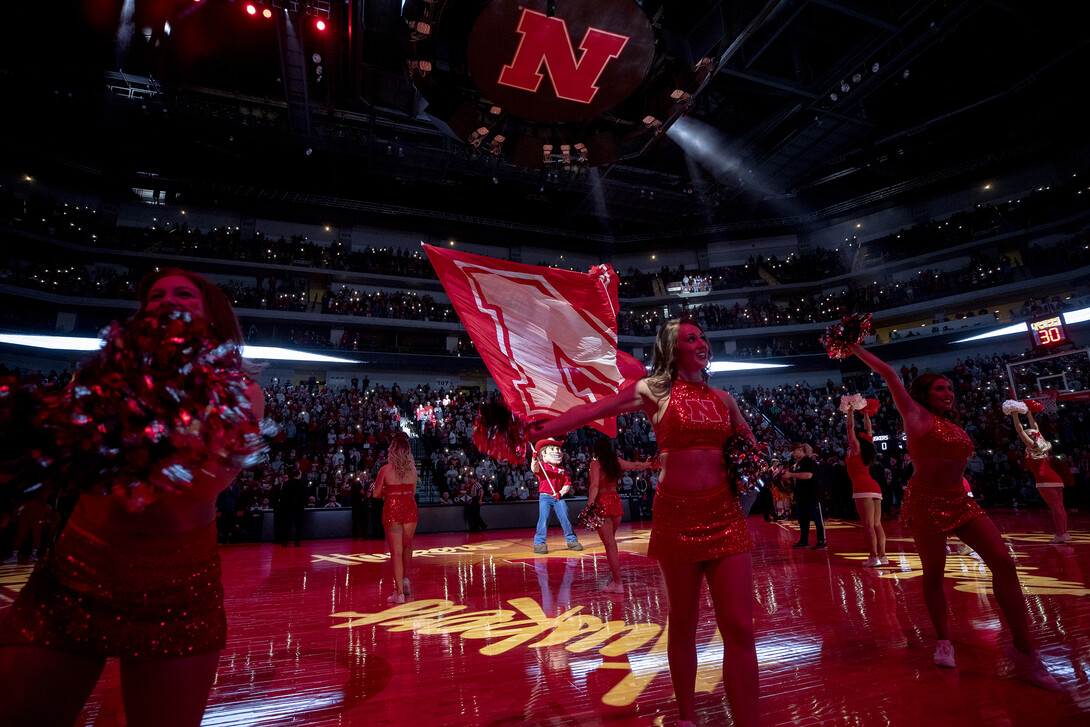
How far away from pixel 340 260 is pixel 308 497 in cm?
1519

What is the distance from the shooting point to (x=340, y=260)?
87.9 feet

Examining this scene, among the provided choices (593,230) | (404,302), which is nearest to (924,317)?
(593,230)

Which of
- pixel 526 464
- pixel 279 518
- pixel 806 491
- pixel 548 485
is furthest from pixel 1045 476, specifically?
pixel 279 518

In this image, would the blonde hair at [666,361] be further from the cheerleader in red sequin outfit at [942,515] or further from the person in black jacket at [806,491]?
the person in black jacket at [806,491]

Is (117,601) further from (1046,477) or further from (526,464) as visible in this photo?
(526,464)

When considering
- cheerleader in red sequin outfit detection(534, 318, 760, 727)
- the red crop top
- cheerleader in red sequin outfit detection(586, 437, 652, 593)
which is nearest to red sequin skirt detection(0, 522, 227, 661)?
cheerleader in red sequin outfit detection(534, 318, 760, 727)

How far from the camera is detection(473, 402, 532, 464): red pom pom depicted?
332cm

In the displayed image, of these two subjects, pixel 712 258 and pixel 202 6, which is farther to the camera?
pixel 712 258

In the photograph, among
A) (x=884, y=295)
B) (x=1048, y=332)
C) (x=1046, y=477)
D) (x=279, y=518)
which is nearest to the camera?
(x=1046, y=477)

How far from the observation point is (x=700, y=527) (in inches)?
98.8

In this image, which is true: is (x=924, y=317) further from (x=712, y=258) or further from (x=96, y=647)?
(x=96, y=647)

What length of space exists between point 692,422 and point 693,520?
18.2 inches

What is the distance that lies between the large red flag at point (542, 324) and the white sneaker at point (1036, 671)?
130 inches

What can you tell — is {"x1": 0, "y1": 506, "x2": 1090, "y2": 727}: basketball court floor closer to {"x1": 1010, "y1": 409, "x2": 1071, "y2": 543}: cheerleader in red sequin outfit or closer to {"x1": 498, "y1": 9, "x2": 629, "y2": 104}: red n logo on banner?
{"x1": 1010, "y1": 409, "x2": 1071, "y2": 543}: cheerleader in red sequin outfit
